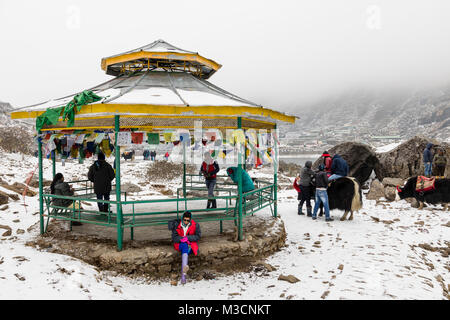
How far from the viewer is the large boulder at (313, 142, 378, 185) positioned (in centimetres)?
1775

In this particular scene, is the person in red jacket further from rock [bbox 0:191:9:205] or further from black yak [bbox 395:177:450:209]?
black yak [bbox 395:177:450:209]

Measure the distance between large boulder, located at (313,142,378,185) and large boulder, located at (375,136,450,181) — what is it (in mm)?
570

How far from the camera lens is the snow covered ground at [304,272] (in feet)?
17.1

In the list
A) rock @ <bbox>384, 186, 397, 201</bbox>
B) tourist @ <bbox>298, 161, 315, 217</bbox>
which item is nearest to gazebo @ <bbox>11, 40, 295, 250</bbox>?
tourist @ <bbox>298, 161, 315, 217</bbox>

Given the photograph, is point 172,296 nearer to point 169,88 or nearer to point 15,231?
point 169,88

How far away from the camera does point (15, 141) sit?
26.4m

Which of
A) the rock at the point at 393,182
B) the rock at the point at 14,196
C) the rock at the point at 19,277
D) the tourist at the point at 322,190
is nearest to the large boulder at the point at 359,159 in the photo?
the rock at the point at 393,182

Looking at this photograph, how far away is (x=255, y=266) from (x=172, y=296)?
1.95 meters

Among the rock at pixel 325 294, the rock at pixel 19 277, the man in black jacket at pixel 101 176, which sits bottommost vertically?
the rock at pixel 325 294

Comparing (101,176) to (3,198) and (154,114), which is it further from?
(3,198)

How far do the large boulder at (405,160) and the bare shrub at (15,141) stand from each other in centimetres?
2710

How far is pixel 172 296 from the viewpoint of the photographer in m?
5.61

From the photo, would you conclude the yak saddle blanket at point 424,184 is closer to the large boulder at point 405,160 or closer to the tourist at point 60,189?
the large boulder at point 405,160

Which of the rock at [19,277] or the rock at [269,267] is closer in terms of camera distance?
the rock at [19,277]
